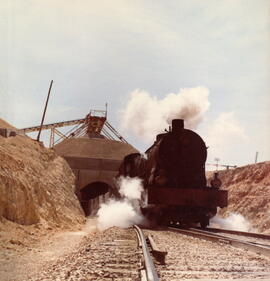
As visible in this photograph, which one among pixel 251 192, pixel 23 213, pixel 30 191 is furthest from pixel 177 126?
pixel 251 192

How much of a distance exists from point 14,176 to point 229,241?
26.9 feet

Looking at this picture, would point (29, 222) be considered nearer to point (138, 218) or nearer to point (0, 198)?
Result: point (0, 198)

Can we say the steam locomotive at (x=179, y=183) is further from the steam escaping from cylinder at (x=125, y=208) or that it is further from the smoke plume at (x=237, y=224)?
the smoke plume at (x=237, y=224)

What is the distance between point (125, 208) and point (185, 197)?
588 cm

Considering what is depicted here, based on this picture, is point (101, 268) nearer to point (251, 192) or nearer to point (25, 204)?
point (25, 204)

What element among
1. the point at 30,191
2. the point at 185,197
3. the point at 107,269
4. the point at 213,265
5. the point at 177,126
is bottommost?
the point at 107,269

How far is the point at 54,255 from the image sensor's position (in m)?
9.91

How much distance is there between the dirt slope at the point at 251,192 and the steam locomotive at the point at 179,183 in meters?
6.12

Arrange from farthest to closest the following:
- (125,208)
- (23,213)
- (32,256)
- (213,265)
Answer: (125,208) < (23,213) < (32,256) < (213,265)

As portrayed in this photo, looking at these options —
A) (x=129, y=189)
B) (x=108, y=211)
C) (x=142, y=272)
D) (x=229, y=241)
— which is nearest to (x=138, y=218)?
(x=129, y=189)

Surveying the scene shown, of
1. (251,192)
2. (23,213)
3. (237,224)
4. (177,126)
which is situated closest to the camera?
(23,213)

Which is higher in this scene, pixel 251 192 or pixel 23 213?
pixel 251 192

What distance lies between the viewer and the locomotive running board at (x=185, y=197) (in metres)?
15.9

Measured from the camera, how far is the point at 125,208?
21297 millimetres
